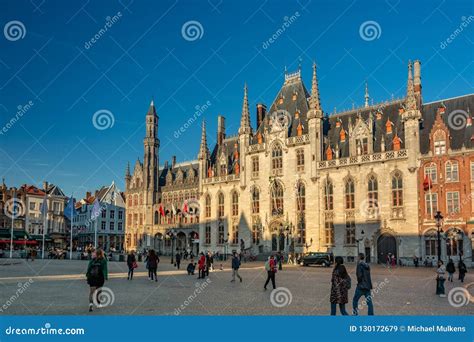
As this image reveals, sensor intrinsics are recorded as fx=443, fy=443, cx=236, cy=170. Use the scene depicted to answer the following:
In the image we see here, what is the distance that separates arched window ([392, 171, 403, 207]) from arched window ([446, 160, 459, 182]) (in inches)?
178

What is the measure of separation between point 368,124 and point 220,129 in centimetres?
2722

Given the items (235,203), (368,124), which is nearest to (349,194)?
(368,124)

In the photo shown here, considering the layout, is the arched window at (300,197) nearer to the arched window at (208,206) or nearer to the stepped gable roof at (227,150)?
the stepped gable roof at (227,150)

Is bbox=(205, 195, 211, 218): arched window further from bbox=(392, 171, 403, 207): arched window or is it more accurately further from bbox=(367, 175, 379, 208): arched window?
bbox=(392, 171, 403, 207): arched window

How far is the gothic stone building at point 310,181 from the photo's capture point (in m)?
45.0

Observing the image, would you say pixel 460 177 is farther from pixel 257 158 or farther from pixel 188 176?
pixel 188 176

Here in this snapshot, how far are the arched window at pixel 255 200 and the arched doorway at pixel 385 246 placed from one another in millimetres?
16544

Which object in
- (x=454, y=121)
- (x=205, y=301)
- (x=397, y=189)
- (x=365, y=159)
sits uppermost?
(x=454, y=121)

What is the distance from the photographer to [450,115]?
1742 inches

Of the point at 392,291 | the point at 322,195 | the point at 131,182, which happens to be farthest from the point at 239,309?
the point at 131,182

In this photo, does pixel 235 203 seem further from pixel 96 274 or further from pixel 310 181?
pixel 96 274

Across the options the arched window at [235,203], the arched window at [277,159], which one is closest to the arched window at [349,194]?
the arched window at [277,159]

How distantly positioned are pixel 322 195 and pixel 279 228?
7083 mm

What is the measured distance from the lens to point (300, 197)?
52312mm
